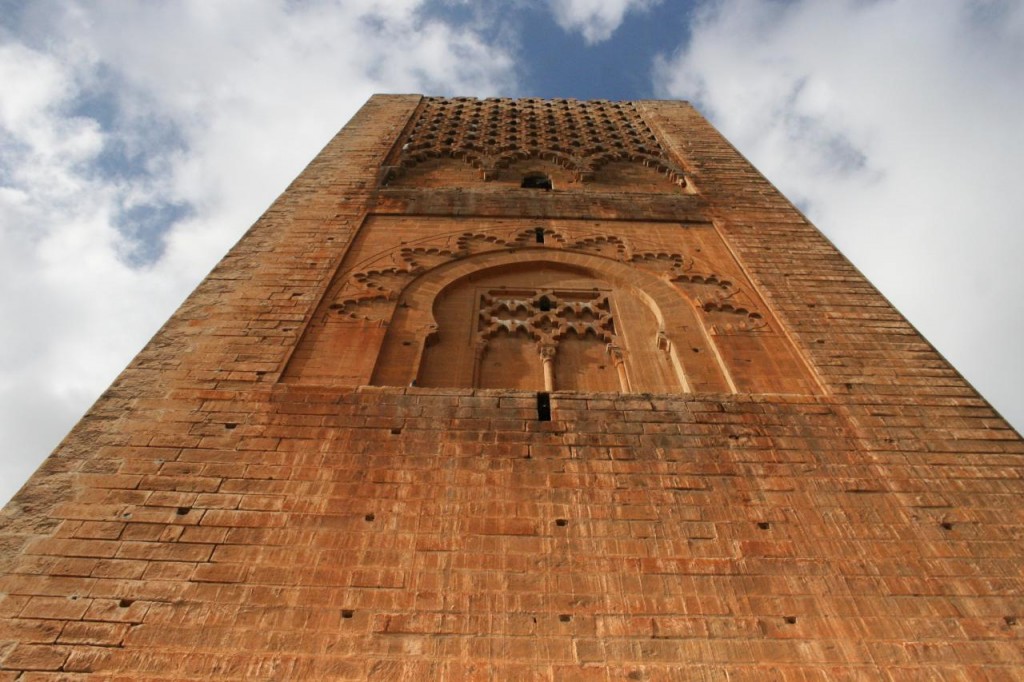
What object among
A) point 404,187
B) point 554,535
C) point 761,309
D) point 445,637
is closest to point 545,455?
point 554,535

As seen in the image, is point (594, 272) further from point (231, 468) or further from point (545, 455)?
point (231, 468)

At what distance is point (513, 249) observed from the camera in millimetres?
6559

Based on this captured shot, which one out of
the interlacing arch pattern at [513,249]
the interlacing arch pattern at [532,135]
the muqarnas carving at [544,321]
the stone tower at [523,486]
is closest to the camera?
the stone tower at [523,486]

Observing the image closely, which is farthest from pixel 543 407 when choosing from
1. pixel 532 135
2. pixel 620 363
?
pixel 532 135

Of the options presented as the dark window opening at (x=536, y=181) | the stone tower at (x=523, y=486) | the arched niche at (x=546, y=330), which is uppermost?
the dark window opening at (x=536, y=181)

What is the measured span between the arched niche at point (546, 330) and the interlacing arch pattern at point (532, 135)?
2.63m

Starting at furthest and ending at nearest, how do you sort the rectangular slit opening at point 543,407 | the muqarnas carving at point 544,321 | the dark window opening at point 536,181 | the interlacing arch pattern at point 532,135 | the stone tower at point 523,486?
the interlacing arch pattern at point 532,135
the dark window opening at point 536,181
the muqarnas carving at point 544,321
the rectangular slit opening at point 543,407
the stone tower at point 523,486

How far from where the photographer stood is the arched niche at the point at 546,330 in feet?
16.3

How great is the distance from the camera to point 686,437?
13.2 feet

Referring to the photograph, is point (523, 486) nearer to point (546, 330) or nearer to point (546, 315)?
point (546, 330)

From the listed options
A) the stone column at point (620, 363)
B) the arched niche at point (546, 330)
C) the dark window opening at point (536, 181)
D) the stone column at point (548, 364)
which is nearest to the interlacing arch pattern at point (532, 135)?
the dark window opening at point (536, 181)

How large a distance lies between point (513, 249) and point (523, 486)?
3.39m

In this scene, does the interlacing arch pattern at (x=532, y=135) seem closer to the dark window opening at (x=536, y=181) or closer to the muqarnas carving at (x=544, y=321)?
the dark window opening at (x=536, y=181)

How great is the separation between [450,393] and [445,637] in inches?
68.1
